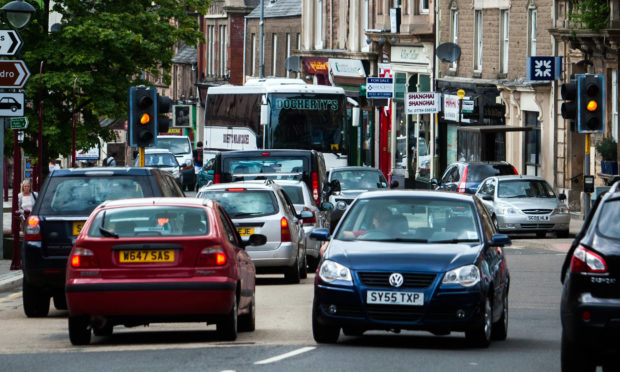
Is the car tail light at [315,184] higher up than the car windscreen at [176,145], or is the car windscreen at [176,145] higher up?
the car windscreen at [176,145]

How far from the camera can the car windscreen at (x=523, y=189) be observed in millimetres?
34906

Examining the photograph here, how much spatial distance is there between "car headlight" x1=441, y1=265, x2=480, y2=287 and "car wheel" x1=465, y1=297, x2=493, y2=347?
0.25m

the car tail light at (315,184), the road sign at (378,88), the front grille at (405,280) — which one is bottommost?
the front grille at (405,280)

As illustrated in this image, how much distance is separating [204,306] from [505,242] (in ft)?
9.57

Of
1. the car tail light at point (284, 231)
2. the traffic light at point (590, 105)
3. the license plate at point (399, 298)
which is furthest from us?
the traffic light at point (590, 105)

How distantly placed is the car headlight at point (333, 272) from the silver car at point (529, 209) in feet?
70.0

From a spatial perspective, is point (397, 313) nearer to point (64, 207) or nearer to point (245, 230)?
point (64, 207)

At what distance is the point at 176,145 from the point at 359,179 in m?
26.4

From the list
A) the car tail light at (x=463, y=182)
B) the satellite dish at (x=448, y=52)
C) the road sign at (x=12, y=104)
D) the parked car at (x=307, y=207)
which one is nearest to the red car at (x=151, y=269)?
the road sign at (x=12, y=104)

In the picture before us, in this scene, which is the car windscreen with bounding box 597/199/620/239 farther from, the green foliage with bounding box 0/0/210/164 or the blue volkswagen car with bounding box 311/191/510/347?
the green foliage with bounding box 0/0/210/164

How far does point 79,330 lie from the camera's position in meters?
13.7

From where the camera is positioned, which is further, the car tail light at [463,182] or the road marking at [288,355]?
the car tail light at [463,182]

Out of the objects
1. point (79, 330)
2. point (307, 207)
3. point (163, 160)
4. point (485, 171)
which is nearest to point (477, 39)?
point (163, 160)

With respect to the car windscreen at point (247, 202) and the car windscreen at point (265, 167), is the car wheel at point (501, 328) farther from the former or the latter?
the car windscreen at point (265, 167)
